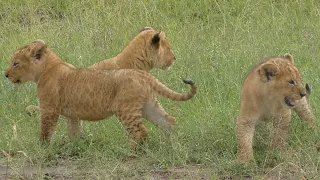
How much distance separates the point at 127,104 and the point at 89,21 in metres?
4.61

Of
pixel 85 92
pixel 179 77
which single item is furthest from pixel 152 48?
pixel 85 92

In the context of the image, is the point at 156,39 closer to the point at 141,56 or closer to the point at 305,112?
the point at 141,56

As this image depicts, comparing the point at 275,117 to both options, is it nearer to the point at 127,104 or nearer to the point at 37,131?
the point at 127,104

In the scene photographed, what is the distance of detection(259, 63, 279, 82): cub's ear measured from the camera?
591cm

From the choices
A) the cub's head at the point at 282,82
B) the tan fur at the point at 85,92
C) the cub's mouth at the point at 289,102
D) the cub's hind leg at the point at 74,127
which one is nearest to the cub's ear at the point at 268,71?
the cub's head at the point at 282,82

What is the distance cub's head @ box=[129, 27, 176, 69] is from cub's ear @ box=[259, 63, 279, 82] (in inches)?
72.6

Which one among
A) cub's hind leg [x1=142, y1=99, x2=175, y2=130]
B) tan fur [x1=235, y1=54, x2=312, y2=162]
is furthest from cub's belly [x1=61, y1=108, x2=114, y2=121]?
tan fur [x1=235, y1=54, x2=312, y2=162]

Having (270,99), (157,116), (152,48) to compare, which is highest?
(270,99)

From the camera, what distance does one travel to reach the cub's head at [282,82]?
591 centimetres

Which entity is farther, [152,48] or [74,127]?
[152,48]

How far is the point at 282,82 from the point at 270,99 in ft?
0.55

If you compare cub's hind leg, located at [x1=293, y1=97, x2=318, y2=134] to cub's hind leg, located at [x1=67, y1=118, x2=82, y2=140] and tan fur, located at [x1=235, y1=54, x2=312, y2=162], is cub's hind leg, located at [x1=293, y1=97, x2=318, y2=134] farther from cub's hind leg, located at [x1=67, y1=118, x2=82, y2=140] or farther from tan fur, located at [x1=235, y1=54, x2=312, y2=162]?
cub's hind leg, located at [x1=67, y1=118, x2=82, y2=140]

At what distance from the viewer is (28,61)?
693 cm

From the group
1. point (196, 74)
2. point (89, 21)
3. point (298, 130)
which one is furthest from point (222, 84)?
point (89, 21)
